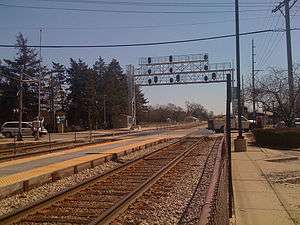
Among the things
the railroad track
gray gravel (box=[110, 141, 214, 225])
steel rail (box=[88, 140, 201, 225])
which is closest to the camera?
steel rail (box=[88, 140, 201, 225])

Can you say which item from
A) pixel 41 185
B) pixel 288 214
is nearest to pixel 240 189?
pixel 288 214

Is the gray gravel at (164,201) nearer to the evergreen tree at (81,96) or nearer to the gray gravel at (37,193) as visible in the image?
the gray gravel at (37,193)

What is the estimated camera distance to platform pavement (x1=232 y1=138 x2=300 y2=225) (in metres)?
10.3

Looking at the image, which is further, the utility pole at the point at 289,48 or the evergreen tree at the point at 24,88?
the evergreen tree at the point at 24,88

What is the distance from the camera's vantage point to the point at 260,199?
12.7 meters

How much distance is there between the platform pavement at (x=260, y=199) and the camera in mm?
10266

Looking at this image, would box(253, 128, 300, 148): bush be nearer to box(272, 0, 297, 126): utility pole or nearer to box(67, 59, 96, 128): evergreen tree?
box(272, 0, 297, 126): utility pole

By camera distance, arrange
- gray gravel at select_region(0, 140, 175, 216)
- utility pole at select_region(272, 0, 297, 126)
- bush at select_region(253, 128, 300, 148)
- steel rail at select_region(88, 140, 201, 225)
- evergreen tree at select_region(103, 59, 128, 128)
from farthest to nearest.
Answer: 1. evergreen tree at select_region(103, 59, 128, 128)
2. utility pole at select_region(272, 0, 297, 126)
3. bush at select_region(253, 128, 300, 148)
4. gray gravel at select_region(0, 140, 175, 216)
5. steel rail at select_region(88, 140, 201, 225)

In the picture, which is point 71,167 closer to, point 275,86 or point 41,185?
point 41,185

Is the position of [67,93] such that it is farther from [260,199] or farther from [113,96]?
[260,199]

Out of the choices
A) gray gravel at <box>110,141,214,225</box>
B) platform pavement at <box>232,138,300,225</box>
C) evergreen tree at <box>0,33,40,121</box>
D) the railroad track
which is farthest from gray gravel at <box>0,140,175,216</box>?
evergreen tree at <box>0,33,40,121</box>

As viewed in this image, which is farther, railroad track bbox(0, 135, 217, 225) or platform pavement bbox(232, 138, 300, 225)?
platform pavement bbox(232, 138, 300, 225)

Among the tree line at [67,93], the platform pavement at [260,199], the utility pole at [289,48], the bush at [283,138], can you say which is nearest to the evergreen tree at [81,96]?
the tree line at [67,93]

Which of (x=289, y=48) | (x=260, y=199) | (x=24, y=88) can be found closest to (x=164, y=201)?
(x=260, y=199)
